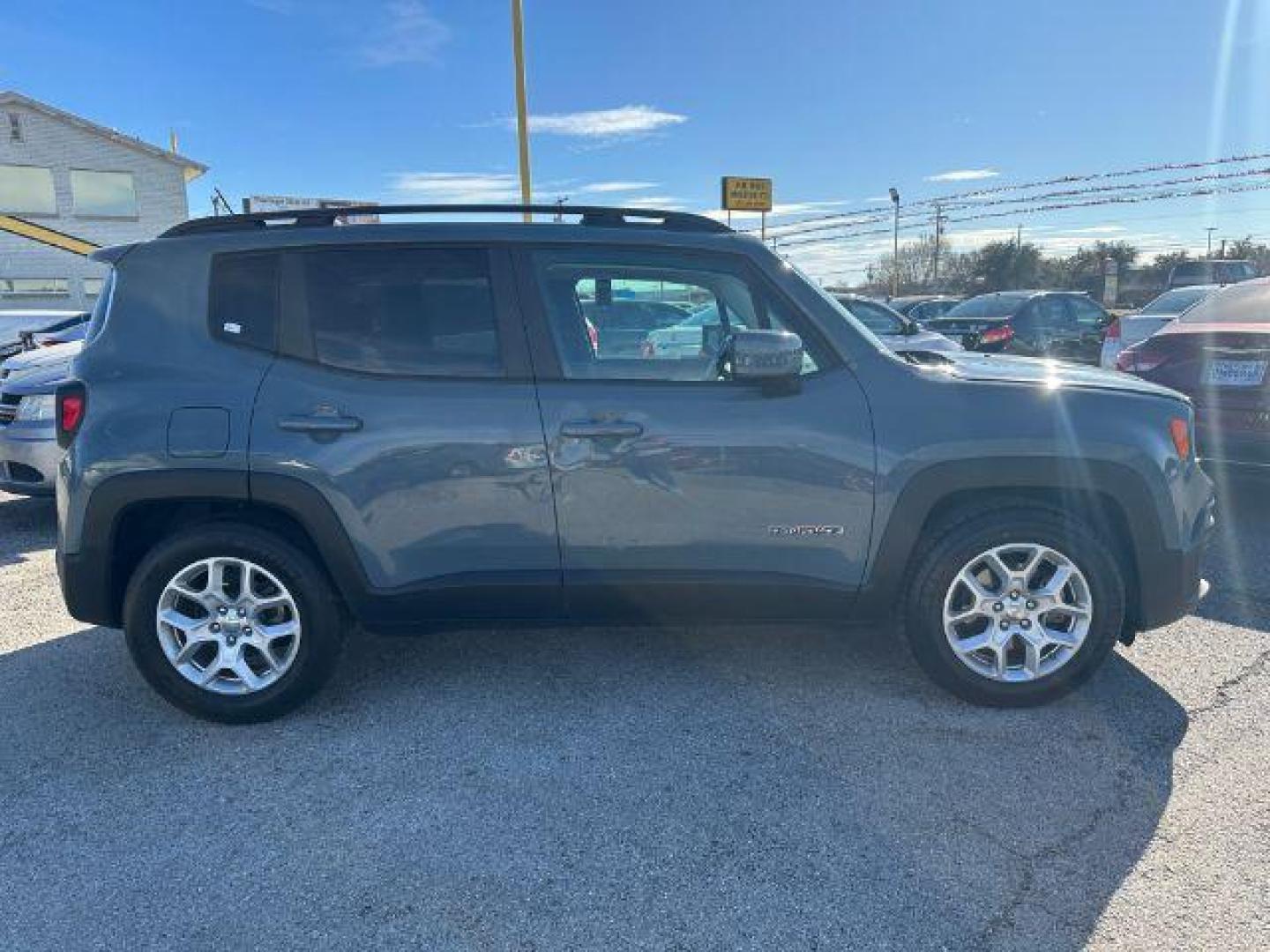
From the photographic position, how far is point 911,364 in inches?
124

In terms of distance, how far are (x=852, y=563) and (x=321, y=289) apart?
220cm

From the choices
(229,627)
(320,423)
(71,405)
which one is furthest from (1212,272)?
(71,405)

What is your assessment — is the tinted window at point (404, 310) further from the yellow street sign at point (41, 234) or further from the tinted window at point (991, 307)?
the yellow street sign at point (41, 234)

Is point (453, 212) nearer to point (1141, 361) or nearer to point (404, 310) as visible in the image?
point (404, 310)

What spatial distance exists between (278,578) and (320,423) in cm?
61

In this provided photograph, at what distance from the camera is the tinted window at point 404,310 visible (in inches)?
120

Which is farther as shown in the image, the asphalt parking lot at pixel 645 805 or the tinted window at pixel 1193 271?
the tinted window at pixel 1193 271

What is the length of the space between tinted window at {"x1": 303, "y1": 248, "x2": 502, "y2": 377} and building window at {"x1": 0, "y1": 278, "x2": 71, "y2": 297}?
32329mm

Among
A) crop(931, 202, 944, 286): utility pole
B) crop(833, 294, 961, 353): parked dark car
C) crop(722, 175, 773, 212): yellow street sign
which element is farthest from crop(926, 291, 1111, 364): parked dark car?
crop(931, 202, 944, 286): utility pole

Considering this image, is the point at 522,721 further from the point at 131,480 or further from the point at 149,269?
the point at 149,269

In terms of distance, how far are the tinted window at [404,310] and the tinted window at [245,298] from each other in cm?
14

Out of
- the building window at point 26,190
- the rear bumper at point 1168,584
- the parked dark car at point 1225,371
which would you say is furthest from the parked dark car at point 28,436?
the building window at point 26,190

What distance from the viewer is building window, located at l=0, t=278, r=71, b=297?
92.3 ft

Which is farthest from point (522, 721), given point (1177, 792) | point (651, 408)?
point (1177, 792)
